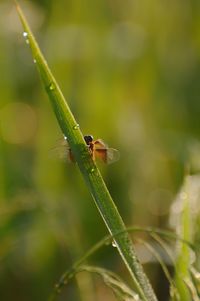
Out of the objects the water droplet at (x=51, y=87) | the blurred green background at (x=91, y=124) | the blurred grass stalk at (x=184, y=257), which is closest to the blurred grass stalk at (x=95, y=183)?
the water droplet at (x=51, y=87)

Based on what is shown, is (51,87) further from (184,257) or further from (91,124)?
(91,124)

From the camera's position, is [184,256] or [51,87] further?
[184,256]

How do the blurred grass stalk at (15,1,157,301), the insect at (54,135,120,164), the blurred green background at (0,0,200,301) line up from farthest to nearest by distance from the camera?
the blurred green background at (0,0,200,301) < the insect at (54,135,120,164) < the blurred grass stalk at (15,1,157,301)

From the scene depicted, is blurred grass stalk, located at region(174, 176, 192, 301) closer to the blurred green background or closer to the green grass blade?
the green grass blade

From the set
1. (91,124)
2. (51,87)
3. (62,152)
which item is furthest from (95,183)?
(91,124)

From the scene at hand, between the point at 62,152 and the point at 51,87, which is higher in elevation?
the point at 51,87

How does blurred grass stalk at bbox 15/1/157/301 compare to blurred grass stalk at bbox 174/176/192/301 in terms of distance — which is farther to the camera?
blurred grass stalk at bbox 174/176/192/301

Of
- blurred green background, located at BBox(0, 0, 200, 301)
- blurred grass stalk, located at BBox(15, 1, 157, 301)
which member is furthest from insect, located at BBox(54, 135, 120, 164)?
blurred green background, located at BBox(0, 0, 200, 301)
